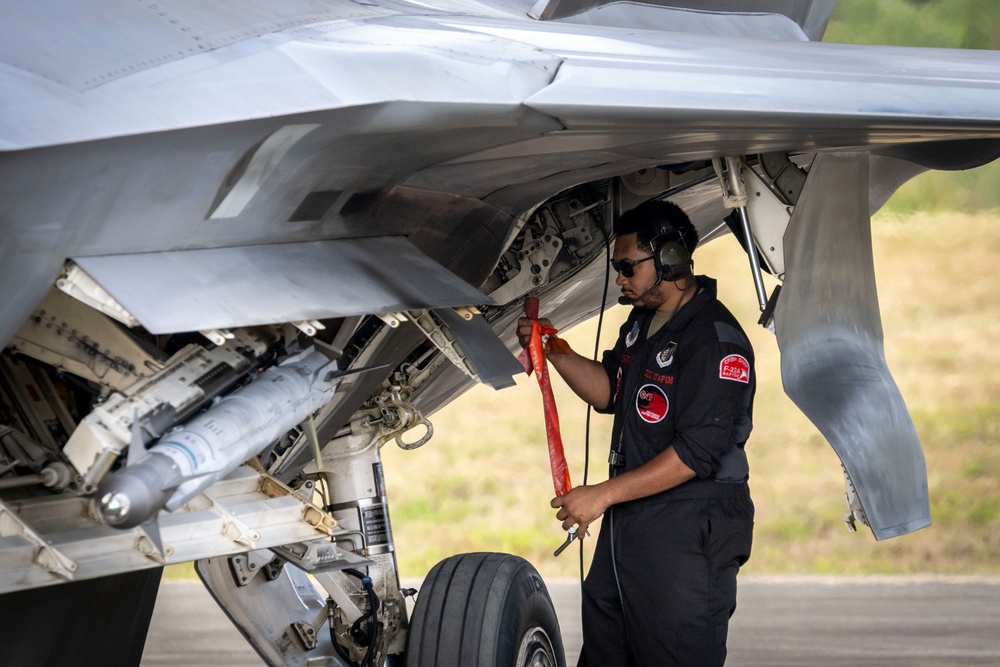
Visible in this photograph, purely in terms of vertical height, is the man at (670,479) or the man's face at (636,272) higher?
the man's face at (636,272)

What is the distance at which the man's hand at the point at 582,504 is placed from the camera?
389 cm

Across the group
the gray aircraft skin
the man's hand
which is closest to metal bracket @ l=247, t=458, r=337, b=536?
the gray aircraft skin

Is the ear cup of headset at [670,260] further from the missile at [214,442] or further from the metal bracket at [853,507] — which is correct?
the missile at [214,442]

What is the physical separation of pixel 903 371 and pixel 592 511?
26.1 ft

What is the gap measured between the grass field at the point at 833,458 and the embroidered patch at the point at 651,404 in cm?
679

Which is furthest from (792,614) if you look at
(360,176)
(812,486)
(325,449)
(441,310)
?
(360,176)

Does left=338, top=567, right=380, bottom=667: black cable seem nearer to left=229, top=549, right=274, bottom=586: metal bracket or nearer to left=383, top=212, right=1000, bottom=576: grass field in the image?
left=229, top=549, right=274, bottom=586: metal bracket

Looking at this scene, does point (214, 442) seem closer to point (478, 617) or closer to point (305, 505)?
point (305, 505)

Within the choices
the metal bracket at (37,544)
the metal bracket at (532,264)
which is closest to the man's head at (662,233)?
the metal bracket at (532,264)

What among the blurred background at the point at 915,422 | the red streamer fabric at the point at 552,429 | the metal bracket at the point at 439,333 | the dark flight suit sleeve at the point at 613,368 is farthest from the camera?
the blurred background at the point at 915,422

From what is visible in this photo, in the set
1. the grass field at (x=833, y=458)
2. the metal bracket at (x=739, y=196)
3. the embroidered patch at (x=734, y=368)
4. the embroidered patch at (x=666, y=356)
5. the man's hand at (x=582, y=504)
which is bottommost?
the grass field at (x=833, y=458)

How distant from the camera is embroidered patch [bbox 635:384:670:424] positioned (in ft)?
13.0

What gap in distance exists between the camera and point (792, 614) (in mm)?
7449

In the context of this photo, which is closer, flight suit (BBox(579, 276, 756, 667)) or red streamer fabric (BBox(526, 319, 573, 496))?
flight suit (BBox(579, 276, 756, 667))
